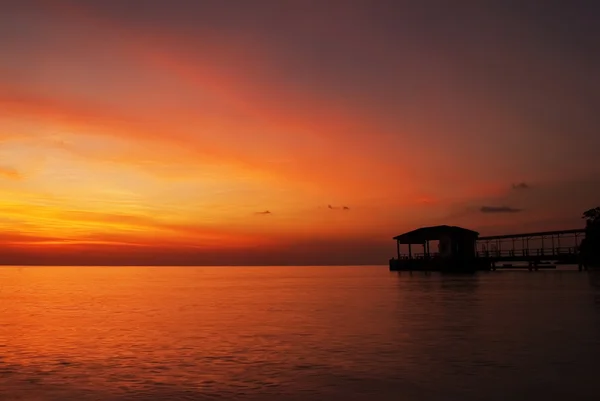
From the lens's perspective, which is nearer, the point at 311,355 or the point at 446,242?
the point at 311,355

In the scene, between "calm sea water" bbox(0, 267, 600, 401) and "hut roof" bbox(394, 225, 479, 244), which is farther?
"hut roof" bbox(394, 225, 479, 244)

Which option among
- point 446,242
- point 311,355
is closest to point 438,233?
point 446,242

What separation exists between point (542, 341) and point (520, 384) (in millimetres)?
9210

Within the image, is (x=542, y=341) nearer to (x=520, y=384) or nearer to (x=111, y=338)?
(x=520, y=384)

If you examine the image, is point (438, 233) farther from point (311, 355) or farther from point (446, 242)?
point (311, 355)

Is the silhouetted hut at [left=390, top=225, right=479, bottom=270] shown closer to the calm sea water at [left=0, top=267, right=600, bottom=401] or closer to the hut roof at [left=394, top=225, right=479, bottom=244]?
the hut roof at [left=394, top=225, right=479, bottom=244]

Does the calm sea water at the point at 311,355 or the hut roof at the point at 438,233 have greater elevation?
the hut roof at the point at 438,233

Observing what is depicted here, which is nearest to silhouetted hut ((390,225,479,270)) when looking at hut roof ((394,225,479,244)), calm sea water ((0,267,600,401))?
hut roof ((394,225,479,244))

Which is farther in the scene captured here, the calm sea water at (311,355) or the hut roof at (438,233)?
the hut roof at (438,233)

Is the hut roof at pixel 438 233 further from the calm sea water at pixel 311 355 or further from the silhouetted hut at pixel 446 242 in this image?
the calm sea water at pixel 311 355

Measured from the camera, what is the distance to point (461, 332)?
28.6 metres

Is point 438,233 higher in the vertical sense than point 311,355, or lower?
higher

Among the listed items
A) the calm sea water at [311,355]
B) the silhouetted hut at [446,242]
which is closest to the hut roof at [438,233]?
the silhouetted hut at [446,242]

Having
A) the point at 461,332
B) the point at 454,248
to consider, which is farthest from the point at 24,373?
the point at 454,248
